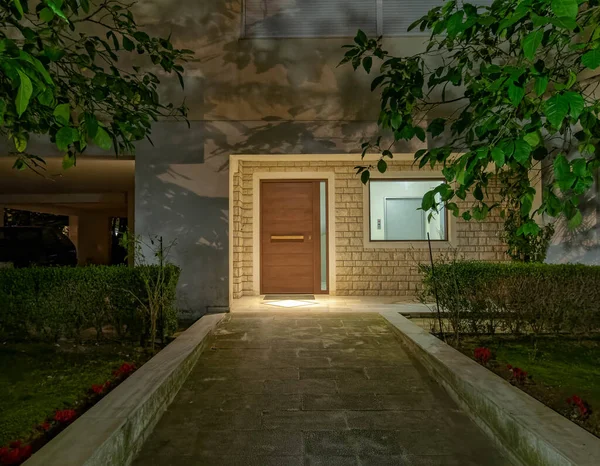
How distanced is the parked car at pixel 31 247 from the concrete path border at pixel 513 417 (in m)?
9.47

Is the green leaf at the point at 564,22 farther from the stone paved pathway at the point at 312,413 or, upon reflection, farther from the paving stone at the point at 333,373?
the paving stone at the point at 333,373

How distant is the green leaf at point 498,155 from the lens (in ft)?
6.32

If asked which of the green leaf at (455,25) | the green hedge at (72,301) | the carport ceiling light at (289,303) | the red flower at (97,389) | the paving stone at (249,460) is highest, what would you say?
the green leaf at (455,25)

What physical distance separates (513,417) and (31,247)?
35.3 feet

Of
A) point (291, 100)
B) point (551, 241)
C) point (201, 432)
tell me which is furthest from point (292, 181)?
point (201, 432)

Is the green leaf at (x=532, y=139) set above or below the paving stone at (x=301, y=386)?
above

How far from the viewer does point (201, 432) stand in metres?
2.75

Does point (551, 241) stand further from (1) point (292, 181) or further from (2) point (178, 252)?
(2) point (178, 252)

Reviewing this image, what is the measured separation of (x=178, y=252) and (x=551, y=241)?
19.0 ft

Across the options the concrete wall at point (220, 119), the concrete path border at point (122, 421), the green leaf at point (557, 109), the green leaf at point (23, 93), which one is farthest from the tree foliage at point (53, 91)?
the concrete wall at point (220, 119)

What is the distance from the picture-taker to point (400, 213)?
8312 mm

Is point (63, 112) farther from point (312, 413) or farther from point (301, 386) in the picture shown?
point (301, 386)

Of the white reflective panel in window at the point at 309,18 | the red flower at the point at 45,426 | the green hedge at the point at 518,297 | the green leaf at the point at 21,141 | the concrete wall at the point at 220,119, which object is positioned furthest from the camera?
the white reflective panel in window at the point at 309,18

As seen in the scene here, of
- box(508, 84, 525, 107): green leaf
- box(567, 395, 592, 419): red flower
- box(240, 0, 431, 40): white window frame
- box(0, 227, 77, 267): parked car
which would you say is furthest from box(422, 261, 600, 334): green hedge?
box(0, 227, 77, 267): parked car
